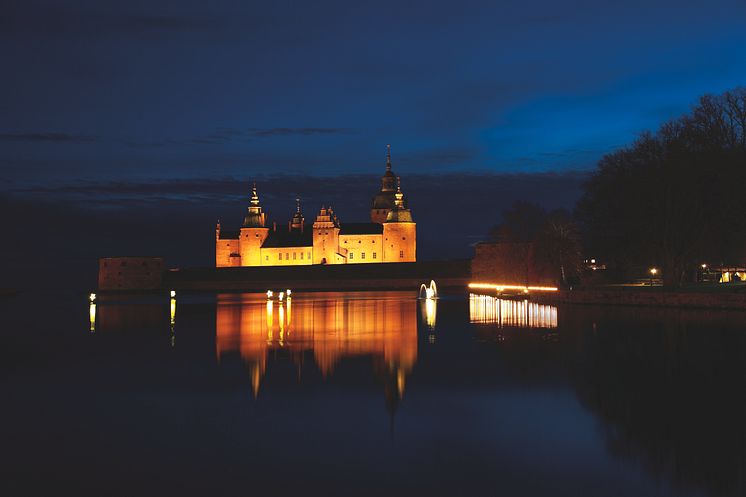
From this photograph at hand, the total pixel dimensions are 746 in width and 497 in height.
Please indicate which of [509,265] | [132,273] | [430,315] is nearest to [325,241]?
[132,273]

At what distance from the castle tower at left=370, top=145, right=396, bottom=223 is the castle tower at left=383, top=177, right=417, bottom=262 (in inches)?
417

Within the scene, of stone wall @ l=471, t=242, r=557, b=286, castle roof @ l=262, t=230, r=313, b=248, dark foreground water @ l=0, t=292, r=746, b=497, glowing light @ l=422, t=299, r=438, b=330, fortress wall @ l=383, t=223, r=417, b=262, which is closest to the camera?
dark foreground water @ l=0, t=292, r=746, b=497

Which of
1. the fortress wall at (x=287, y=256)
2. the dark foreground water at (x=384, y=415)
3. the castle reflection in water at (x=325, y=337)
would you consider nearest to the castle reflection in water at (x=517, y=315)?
the castle reflection in water at (x=325, y=337)

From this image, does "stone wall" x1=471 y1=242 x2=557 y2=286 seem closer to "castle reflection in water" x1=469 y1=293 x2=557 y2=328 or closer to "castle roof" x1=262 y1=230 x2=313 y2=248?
"castle reflection in water" x1=469 y1=293 x2=557 y2=328

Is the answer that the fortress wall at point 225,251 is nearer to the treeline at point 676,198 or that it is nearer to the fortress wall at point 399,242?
the fortress wall at point 399,242

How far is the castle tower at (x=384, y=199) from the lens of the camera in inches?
4363

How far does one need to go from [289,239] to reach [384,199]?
14.9 meters

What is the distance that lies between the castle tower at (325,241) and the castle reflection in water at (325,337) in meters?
61.3

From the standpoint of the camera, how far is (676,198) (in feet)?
115

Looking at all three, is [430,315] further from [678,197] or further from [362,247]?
[362,247]

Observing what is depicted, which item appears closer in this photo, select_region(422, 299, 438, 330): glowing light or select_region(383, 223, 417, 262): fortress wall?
select_region(422, 299, 438, 330): glowing light

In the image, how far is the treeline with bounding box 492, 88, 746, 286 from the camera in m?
34.7

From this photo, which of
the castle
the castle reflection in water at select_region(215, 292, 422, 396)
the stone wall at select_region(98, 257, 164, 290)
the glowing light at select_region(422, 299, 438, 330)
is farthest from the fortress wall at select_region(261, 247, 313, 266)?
the castle reflection in water at select_region(215, 292, 422, 396)

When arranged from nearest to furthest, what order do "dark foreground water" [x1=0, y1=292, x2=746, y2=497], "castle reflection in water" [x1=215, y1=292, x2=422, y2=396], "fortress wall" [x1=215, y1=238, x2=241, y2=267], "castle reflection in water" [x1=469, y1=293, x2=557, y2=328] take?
"dark foreground water" [x1=0, y1=292, x2=746, y2=497], "castle reflection in water" [x1=215, y1=292, x2=422, y2=396], "castle reflection in water" [x1=469, y1=293, x2=557, y2=328], "fortress wall" [x1=215, y1=238, x2=241, y2=267]
